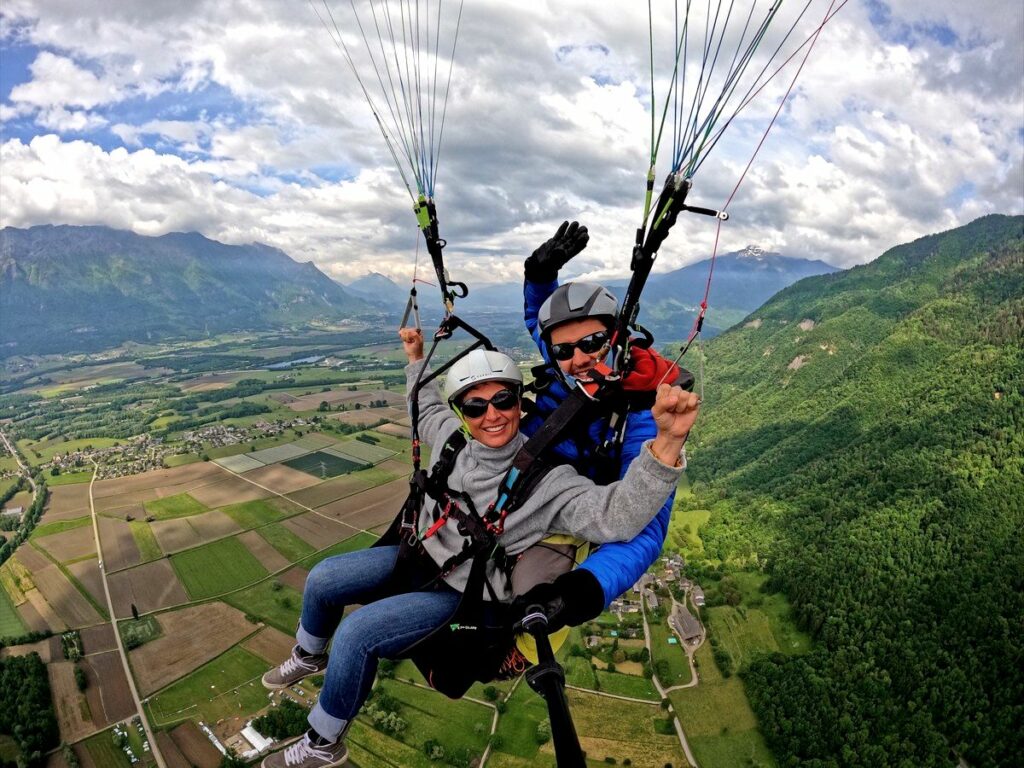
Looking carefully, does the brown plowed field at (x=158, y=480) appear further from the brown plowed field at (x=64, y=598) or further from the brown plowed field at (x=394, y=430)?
the brown plowed field at (x=394, y=430)

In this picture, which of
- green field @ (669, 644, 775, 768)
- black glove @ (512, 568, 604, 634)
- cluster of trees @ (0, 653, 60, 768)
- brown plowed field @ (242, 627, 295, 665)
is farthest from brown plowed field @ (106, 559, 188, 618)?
black glove @ (512, 568, 604, 634)

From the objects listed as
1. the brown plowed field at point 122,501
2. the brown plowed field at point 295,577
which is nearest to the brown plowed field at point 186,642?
the brown plowed field at point 295,577

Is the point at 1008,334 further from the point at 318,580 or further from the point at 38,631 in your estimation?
the point at 38,631

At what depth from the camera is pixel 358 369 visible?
12988cm

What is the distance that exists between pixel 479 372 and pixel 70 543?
2289 inches

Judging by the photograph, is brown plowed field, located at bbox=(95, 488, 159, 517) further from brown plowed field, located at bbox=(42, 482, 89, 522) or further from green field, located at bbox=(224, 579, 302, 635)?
green field, located at bbox=(224, 579, 302, 635)

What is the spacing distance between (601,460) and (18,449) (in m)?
105

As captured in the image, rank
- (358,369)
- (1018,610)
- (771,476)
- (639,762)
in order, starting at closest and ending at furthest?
(639,762) → (1018,610) → (771,476) → (358,369)

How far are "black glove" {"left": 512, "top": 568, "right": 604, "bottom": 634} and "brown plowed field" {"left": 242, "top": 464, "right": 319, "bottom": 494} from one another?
190 ft

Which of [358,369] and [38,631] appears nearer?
[38,631]

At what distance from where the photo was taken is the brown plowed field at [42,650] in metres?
34.1

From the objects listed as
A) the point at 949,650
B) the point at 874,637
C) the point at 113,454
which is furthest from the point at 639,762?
the point at 113,454

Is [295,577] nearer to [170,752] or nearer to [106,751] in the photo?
[170,752]

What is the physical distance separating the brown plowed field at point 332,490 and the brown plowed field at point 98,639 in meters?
18.4
